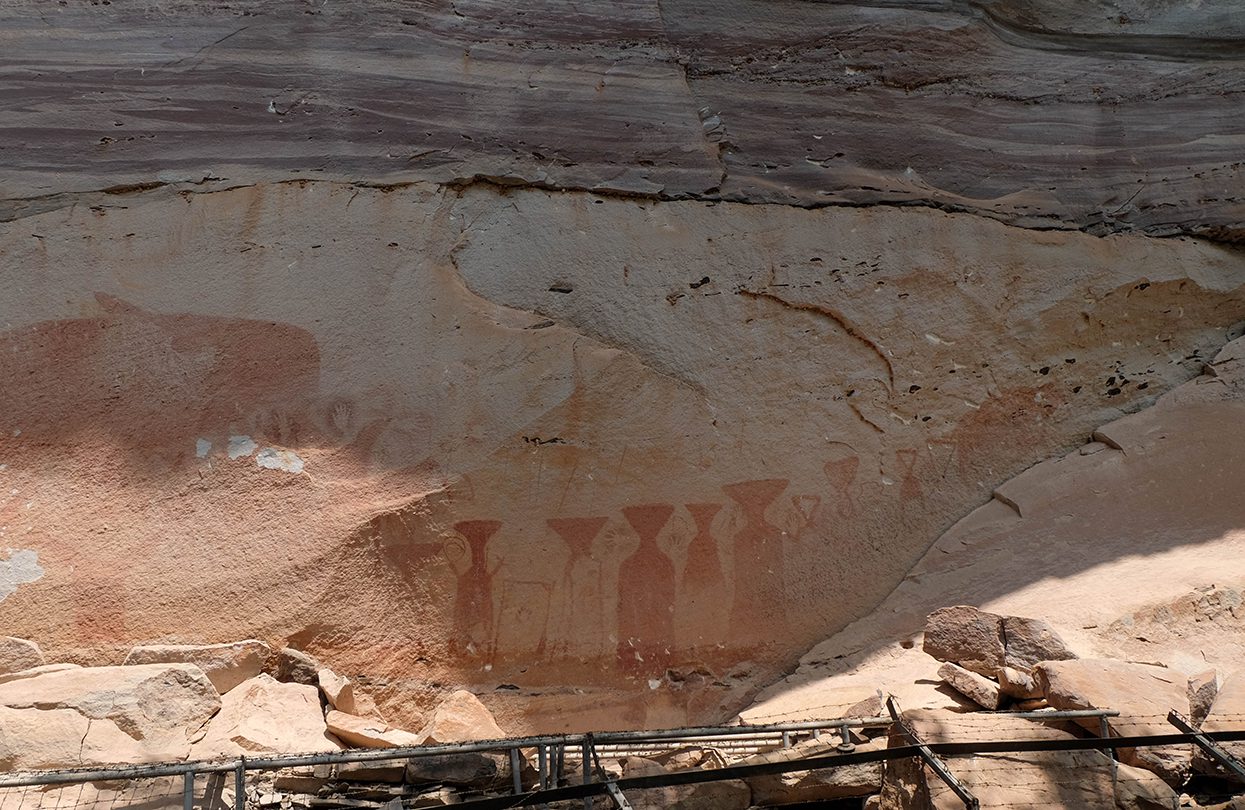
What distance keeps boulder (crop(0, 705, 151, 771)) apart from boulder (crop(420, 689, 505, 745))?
80cm

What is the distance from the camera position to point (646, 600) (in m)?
3.97

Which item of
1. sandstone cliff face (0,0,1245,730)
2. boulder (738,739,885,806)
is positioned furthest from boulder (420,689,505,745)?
boulder (738,739,885,806)

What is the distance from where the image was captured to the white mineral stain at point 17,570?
3.51m

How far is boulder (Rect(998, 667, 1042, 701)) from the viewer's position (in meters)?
3.11

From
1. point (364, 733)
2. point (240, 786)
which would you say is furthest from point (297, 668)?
point (240, 786)

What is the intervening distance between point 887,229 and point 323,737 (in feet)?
9.95

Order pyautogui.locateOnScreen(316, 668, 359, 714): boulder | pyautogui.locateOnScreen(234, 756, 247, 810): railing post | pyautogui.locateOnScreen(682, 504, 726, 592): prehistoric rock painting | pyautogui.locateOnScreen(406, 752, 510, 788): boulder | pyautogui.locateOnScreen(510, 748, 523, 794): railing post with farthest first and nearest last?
pyautogui.locateOnScreen(682, 504, 726, 592): prehistoric rock painting, pyautogui.locateOnScreen(316, 668, 359, 714): boulder, pyautogui.locateOnScreen(406, 752, 510, 788): boulder, pyautogui.locateOnScreen(510, 748, 523, 794): railing post, pyautogui.locateOnScreen(234, 756, 247, 810): railing post

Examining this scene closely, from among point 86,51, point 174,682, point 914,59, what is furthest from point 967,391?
point 86,51

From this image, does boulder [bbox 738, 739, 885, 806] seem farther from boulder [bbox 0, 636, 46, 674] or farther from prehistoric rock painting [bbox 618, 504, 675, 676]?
boulder [bbox 0, 636, 46, 674]

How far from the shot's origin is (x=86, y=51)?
450 centimetres

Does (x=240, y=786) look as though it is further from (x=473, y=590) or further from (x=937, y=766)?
(x=937, y=766)

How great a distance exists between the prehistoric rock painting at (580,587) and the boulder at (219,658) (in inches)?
40.4

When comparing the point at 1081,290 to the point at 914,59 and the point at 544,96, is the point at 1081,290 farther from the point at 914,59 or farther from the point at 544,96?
the point at 544,96

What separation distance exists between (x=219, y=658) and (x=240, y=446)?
74cm
